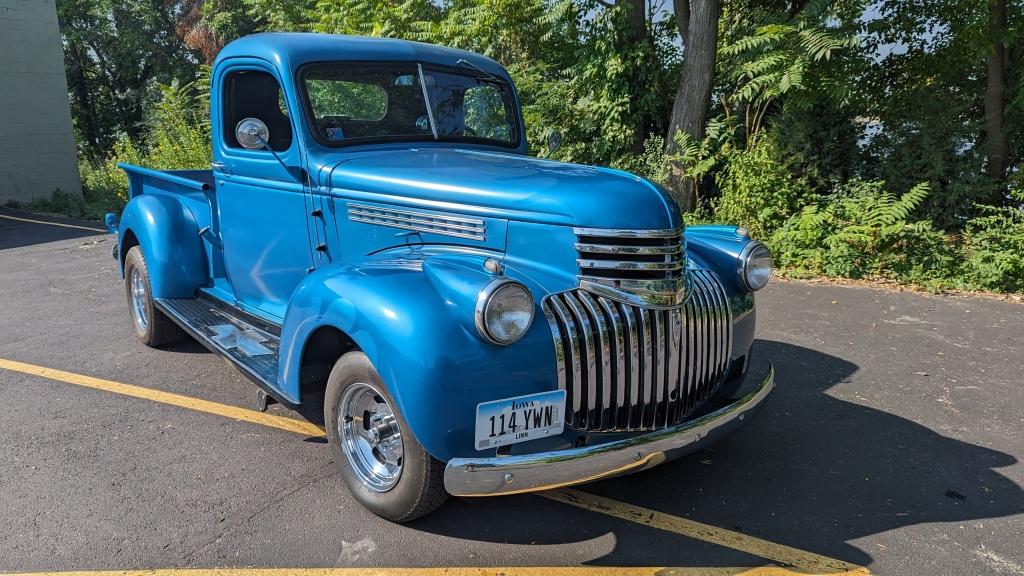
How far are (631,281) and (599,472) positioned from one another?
750mm

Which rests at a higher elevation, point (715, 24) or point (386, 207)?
point (715, 24)

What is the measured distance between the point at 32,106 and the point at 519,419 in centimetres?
1650

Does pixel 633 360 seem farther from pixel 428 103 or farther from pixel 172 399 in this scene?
pixel 172 399

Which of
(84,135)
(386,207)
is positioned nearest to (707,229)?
(386,207)

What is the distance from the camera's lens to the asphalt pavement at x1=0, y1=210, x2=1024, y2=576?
2824mm

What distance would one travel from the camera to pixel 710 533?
2.95 m

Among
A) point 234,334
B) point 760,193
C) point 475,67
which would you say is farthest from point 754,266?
point 760,193

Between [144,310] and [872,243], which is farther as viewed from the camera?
[872,243]

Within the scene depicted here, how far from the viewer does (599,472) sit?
8.53ft

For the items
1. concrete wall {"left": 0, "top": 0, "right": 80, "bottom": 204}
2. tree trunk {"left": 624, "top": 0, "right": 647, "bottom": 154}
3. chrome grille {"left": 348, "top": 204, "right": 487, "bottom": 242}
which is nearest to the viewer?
chrome grille {"left": 348, "top": 204, "right": 487, "bottom": 242}

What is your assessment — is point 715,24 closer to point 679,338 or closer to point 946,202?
point 946,202

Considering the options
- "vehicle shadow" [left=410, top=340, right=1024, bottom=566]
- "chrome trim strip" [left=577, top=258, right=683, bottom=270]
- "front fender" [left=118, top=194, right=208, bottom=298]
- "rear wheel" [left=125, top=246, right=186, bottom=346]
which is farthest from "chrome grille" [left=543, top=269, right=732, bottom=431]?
"rear wheel" [left=125, top=246, right=186, bottom=346]

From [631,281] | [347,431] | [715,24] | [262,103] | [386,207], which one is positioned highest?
[715,24]

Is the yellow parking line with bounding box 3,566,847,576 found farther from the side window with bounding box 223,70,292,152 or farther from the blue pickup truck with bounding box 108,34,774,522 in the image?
the side window with bounding box 223,70,292,152
